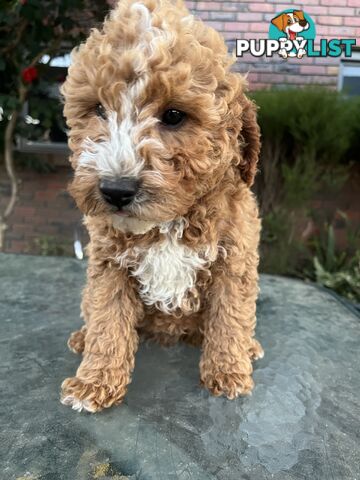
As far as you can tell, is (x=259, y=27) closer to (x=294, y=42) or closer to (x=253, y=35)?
(x=253, y=35)

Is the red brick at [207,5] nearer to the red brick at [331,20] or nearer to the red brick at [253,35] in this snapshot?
the red brick at [253,35]

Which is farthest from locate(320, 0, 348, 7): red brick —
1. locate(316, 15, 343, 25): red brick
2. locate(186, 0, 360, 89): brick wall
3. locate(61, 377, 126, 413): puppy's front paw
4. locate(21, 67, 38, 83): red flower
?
locate(61, 377, 126, 413): puppy's front paw

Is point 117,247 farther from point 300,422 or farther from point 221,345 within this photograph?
point 300,422

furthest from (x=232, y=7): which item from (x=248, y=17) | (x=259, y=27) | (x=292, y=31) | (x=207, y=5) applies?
(x=207, y=5)

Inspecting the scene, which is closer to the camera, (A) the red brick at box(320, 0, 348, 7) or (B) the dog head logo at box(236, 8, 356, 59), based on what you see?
(A) the red brick at box(320, 0, 348, 7)

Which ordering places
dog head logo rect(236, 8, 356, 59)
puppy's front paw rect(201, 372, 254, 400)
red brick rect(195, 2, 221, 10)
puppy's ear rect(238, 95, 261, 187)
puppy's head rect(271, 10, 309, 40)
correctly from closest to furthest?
puppy's ear rect(238, 95, 261, 187) < puppy's front paw rect(201, 372, 254, 400) < red brick rect(195, 2, 221, 10) < dog head logo rect(236, 8, 356, 59) < puppy's head rect(271, 10, 309, 40)

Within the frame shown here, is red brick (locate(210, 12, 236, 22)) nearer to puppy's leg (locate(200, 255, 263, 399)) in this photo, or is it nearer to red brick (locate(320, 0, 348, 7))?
red brick (locate(320, 0, 348, 7))

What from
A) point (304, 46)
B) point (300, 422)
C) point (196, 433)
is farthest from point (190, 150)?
point (304, 46)
